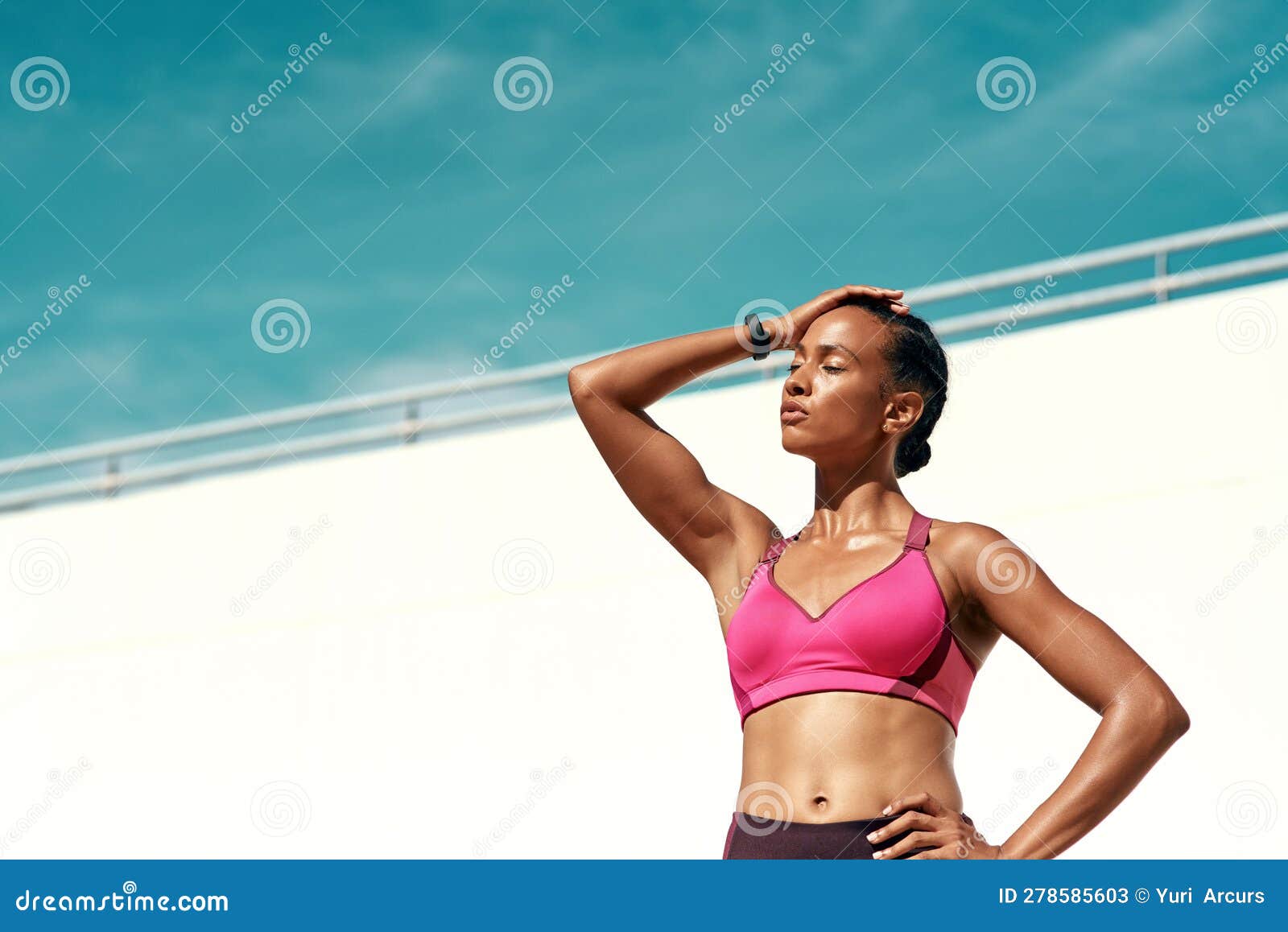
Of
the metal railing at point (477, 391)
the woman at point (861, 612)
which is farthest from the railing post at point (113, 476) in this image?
the woman at point (861, 612)

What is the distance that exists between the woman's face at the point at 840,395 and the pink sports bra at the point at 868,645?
0.21 m

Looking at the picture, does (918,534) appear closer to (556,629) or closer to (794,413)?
(794,413)

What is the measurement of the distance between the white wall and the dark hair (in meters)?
2.56

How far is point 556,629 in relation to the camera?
19.5ft

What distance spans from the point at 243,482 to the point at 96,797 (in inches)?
60.6

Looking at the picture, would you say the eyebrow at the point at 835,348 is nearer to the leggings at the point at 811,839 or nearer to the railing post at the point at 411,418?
the leggings at the point at 811,839

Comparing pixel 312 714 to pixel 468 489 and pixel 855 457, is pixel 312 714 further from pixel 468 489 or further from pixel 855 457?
pixel 855 457

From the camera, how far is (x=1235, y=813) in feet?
14.8

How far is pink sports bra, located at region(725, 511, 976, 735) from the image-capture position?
85.3 inches

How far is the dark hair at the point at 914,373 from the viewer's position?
2.44 m

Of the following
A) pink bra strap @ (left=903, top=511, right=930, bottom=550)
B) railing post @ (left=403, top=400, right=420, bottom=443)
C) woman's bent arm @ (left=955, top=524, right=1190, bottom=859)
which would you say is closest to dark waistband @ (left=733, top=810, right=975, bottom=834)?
woman's bent arm @ (left=955, top=524, right=1190, bottom=859)
